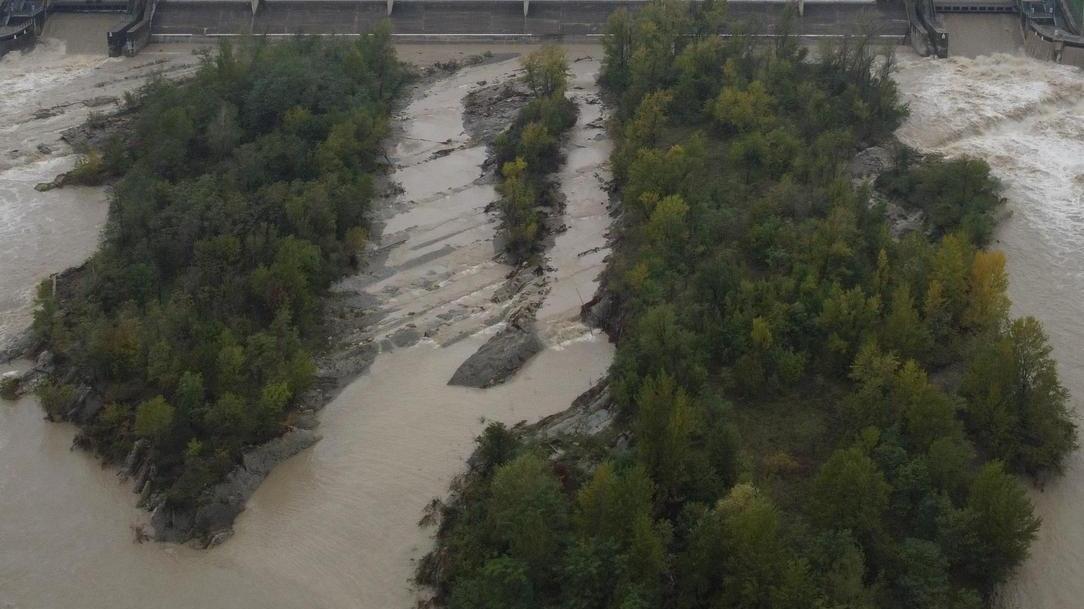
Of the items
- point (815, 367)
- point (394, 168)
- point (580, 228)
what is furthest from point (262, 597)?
point (394, 168)

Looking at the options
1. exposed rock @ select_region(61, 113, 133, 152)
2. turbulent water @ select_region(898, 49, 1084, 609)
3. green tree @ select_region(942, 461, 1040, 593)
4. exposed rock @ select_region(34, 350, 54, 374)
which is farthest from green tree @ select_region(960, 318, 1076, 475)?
exposed rock @ select_region(61, 113, 133, 152)

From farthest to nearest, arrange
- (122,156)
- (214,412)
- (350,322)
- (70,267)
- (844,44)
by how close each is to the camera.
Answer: (844,44)
(122,156)
(70,267)
(350,322)
(214,412)

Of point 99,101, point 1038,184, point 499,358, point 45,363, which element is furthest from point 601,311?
point 99,101

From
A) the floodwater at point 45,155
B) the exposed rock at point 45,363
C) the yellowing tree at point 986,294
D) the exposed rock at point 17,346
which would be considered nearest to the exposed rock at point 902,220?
the yellowing tree at point 986,294

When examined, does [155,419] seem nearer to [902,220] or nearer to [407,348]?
[407,348]

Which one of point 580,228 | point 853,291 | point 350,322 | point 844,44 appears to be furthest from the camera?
point 844,44

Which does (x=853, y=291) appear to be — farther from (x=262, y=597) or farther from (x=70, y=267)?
(x=70, y=267)

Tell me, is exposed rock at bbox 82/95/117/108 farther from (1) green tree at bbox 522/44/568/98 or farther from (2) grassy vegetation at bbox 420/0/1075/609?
(2) grassy vegetation at bbox 420/0/1075/609
